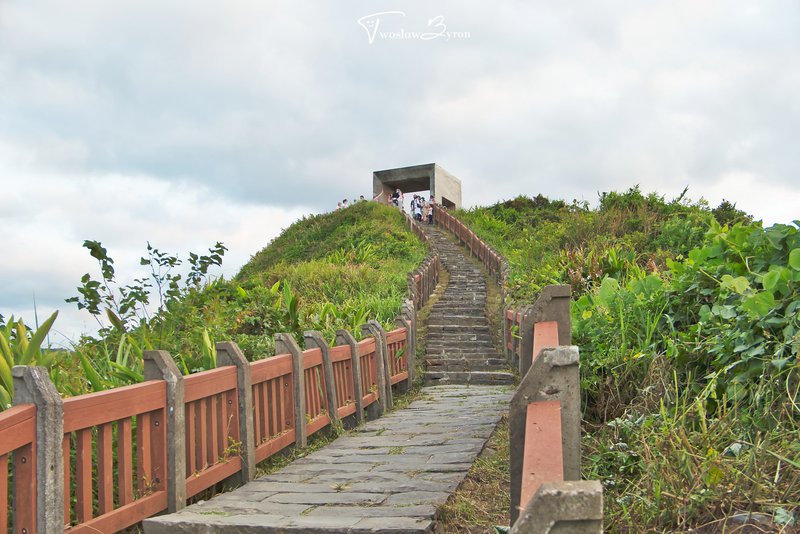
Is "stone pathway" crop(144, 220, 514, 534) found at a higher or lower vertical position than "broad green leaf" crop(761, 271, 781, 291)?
lower

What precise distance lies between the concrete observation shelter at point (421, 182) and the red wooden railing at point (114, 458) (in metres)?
37.3

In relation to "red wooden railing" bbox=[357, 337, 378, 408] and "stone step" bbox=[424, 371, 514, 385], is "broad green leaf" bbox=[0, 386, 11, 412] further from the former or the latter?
"stone step" bbox=[424, 371, 514, 385]

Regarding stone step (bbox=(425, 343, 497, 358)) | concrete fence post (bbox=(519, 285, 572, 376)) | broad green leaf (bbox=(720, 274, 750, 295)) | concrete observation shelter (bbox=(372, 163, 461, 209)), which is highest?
concrete observation shelter (bbox=(372, 163, 461, 209))

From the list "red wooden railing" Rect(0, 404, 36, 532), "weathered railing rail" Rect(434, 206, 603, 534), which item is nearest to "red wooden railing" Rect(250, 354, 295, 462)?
"red wooden railing" Rect(0, 404, 36, 532)

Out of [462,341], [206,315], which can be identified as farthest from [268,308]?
[462,341]

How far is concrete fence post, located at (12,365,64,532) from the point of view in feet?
13.1

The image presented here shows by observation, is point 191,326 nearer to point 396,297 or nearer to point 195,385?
point 195,385

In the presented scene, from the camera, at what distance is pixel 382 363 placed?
10.1 m

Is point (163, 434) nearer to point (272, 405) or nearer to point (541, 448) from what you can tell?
point (272, 405)

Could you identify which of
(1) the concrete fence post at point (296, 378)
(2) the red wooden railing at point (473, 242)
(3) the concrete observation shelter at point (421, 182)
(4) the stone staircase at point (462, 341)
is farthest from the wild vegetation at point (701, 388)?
(3) the concrete observation shelter at point (421, 182)

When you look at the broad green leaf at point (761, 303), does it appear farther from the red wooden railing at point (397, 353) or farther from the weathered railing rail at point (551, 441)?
the red wooden railing at point (397, 353)

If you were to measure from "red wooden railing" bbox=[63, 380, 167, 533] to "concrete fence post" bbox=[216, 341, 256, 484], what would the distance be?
0.97 m

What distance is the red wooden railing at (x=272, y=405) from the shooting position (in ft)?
21.1

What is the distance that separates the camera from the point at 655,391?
518cm
